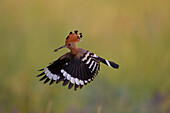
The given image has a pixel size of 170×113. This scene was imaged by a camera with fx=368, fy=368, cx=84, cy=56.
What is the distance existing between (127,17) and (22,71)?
1027 millimetres

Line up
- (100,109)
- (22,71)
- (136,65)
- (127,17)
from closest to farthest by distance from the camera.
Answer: (100,109), (22,71), (136,65), (127,17)

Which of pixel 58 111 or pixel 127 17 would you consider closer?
pixel 58 111

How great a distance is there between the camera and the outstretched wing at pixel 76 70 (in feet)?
5.89

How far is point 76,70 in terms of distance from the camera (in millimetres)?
1830

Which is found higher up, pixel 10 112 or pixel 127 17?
pixel 127 17

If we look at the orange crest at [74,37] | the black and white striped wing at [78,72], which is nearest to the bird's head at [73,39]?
the orange crest at [74,37]

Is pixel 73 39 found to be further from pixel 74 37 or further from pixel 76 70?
pixel 76 70

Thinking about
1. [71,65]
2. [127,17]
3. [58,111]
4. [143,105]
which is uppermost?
[127,17]

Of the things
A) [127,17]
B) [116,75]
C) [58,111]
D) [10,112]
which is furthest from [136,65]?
[10,112]

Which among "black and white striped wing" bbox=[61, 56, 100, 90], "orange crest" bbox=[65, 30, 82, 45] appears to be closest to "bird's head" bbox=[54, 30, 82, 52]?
"orange crest" bbox=[65, 30, 82, 45]

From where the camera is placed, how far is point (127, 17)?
10.1 feet

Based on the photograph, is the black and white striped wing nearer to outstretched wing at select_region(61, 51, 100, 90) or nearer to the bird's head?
outstretched wing at select_region(61, 51, 100, 90)

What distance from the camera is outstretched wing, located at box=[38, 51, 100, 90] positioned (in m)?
1.79

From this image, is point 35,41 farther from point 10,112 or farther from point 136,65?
point 136,65
